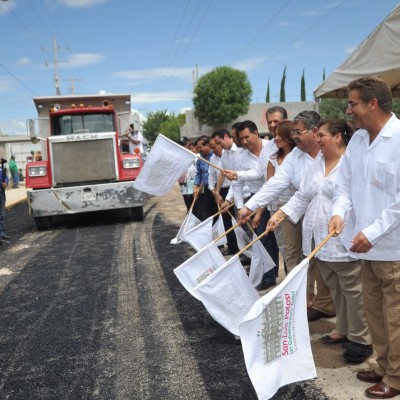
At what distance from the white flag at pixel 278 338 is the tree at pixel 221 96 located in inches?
1835

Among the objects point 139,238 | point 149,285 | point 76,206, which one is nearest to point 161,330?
point 149,285

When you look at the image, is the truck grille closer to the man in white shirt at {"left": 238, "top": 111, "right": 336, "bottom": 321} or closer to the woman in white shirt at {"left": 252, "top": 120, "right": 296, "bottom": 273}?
the woman in white shirt at {"left": 252, "top": 120, "right": 296, "bottom": 273}

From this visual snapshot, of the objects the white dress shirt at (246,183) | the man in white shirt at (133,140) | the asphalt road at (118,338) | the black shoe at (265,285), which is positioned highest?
the man in white shirt at (133,140)

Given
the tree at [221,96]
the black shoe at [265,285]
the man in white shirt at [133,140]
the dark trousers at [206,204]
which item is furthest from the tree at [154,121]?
the black shoe at [265,285]

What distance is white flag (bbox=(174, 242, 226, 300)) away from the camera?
165 inches

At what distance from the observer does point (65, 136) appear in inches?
432

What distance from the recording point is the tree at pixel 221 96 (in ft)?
161

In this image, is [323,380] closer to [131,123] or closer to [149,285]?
[149,285]

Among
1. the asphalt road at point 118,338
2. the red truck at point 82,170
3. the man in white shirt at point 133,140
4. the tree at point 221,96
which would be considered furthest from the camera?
the tree at point 221,96

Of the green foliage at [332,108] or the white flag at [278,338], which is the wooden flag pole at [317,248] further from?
the green foliage at [332,108]

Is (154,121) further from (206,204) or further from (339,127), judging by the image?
(339,127)

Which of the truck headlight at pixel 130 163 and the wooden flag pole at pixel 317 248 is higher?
the truck headlight at pixel 130 163

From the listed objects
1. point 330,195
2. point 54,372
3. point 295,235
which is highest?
A: point 330,195

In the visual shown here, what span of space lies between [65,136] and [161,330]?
7.51 meters
